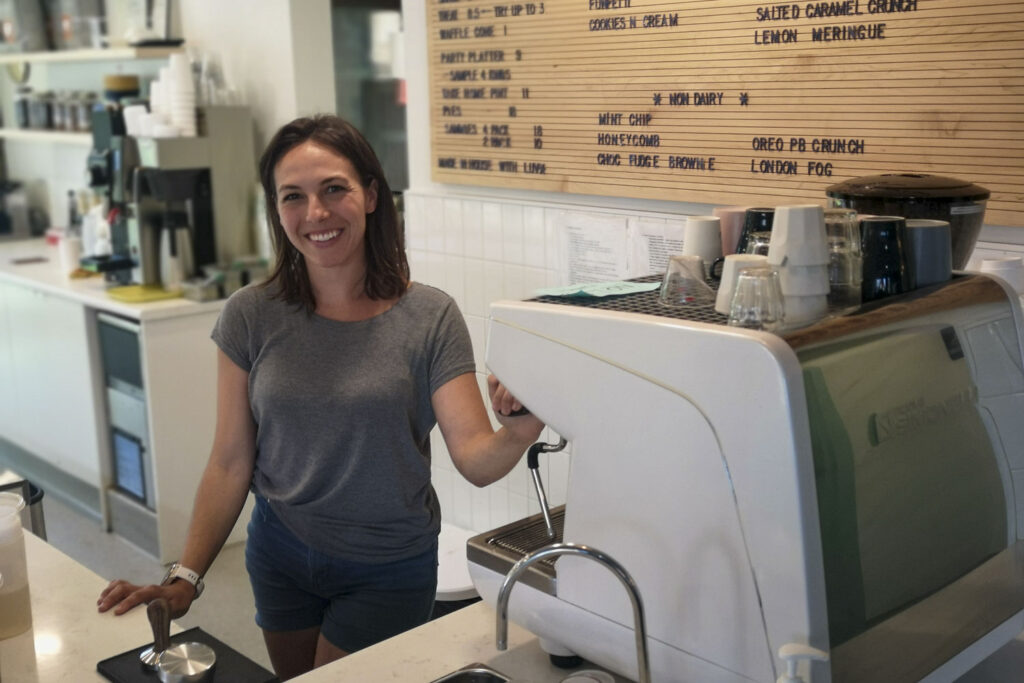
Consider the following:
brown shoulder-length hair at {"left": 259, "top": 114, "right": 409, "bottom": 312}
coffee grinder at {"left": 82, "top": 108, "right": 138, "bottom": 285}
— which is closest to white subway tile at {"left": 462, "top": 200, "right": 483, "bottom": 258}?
brown shoulder-length hair at {"left": 259, "top": 114, "right": 409, "bottom": 312}

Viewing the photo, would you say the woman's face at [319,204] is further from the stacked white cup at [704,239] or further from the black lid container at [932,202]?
the black lid container at [932,202]

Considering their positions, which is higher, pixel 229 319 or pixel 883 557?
pixel 229 319

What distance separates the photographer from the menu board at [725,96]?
6.29ft

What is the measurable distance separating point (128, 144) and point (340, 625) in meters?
2.73

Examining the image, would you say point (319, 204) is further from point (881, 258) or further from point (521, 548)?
point (881, 258)

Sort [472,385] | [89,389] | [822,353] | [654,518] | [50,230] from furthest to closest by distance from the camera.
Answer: [50,230]
[89,389]
[472,385]
[654,518]
[822,353]

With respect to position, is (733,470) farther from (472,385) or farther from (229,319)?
(229,319)

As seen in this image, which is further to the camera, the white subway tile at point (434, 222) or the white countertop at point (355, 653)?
the white subway tile at point (434, 222)

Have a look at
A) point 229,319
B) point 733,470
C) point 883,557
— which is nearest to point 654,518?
point 733,470

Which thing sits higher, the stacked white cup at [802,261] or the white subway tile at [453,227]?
the stacked white cup at [802,261]

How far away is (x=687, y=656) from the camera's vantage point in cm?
126

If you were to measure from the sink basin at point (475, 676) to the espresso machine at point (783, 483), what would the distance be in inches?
3.0

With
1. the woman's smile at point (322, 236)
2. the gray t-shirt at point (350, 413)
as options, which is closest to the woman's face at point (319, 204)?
the woman's smile at point (322, 236)

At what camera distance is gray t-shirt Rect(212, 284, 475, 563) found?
1951 mm
